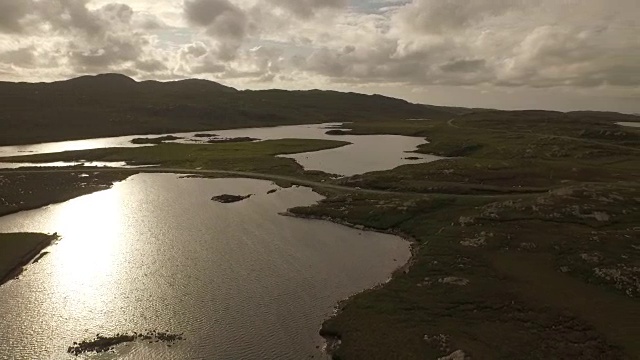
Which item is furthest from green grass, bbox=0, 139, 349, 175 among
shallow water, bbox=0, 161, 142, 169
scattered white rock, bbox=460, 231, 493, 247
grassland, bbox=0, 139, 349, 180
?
scattered white rock, bbox=460, 231, 493, 247

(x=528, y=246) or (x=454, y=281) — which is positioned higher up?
(x=528, y=246)

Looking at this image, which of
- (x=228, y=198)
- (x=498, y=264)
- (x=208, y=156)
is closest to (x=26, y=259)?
(x=228, y=198)

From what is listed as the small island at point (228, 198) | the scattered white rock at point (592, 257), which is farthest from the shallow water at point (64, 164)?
the scattered white rock at point (592, 257)

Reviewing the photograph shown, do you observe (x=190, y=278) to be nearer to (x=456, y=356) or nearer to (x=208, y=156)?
(x=456, y=356)

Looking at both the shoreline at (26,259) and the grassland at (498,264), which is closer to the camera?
the grassland at (498,264)

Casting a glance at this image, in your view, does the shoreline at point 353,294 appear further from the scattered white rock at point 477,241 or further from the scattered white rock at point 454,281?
the scattered white rock at point 477,241

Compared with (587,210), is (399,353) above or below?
below

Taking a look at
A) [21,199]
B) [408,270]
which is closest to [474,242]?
[408,270]

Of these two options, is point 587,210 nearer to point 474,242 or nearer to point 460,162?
point 474,242
